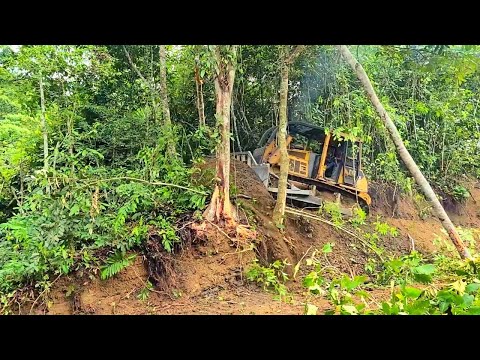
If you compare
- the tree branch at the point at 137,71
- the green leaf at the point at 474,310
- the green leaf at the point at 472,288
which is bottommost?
the green leaf at the point at 472,288

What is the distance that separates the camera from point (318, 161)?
8.67m

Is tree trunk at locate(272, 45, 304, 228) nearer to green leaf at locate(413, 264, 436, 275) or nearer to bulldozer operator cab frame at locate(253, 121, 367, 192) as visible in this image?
bulldozer operator cab frame at locate(253, 121, 367, 192)

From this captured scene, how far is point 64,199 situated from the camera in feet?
15.7

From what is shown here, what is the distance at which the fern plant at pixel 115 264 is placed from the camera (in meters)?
5.13

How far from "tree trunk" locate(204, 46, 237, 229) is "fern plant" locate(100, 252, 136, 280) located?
105 cm

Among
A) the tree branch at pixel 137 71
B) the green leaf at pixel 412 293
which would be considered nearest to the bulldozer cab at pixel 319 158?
the tree branch at pixel 137 71

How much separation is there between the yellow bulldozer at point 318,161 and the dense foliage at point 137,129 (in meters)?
0.47

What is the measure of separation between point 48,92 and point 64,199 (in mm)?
3045

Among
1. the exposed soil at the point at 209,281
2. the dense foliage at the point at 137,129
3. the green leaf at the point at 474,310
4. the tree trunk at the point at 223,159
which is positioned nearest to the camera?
the green leaf at the point at 474,310

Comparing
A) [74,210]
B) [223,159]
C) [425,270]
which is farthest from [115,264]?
[425,270]

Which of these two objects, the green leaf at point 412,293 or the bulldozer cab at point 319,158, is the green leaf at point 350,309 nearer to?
the green leaf at point 412,293

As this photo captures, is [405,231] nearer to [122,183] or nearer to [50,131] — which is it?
[122,183]

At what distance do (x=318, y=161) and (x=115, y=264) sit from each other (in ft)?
15.6
